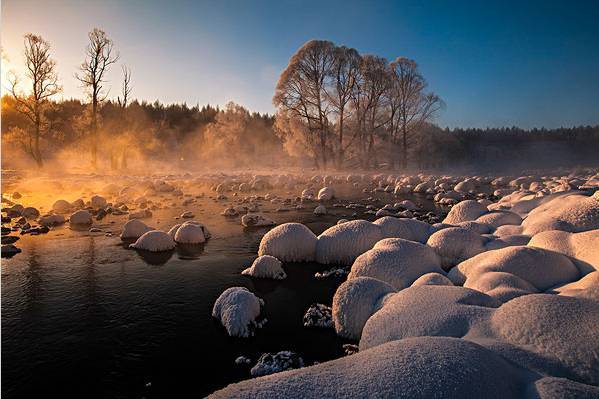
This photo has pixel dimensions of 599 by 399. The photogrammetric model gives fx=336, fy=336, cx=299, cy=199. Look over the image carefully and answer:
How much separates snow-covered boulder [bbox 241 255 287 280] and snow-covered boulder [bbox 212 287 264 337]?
1.52 metres

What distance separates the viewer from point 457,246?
24.0 ft

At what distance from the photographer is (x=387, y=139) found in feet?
120

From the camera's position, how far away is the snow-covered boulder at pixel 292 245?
809 cm

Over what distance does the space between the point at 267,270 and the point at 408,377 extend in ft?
16.9

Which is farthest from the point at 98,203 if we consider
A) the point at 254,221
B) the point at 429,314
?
the point at 429,314

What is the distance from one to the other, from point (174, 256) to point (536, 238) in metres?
8.11

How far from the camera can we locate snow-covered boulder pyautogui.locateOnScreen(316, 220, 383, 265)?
26.1 feet

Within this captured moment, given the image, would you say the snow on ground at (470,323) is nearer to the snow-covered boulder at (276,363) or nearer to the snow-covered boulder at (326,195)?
the snow-covered boulder at (276,363)

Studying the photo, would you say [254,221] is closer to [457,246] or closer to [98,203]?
[457,246]

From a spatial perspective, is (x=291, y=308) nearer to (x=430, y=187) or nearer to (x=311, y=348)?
(x=311, y=348)

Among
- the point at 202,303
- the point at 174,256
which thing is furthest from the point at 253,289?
the point at 174,256

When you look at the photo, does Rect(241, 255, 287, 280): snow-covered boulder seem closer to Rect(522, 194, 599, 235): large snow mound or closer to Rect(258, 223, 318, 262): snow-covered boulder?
Rect(258, 223, 318, 262): snow-covered boulder

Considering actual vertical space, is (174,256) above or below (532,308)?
below

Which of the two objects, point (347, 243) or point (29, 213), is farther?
point (29, 213)
